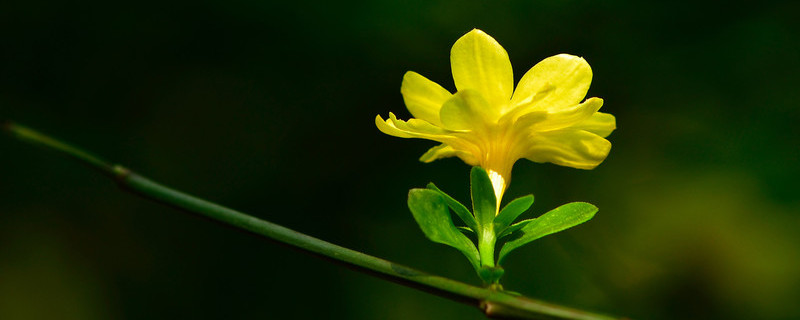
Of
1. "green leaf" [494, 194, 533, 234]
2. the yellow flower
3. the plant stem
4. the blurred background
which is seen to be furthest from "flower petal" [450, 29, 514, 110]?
the blurred background

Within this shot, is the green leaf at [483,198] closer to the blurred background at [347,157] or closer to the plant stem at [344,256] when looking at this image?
the plant stem at [344,256]

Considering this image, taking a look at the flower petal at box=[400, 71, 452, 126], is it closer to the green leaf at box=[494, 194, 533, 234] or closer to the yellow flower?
the yellow flower

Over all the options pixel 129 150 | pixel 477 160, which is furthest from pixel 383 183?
pixel 477 160

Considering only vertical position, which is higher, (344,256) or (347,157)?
(347,157)

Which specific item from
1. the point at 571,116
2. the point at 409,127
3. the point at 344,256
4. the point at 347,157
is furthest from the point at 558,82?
the point at 347,157

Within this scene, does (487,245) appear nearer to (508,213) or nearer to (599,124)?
(508,213)

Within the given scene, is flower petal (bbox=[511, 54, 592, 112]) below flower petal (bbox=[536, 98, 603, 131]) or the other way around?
the other way around

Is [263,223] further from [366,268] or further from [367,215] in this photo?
[367,215]
